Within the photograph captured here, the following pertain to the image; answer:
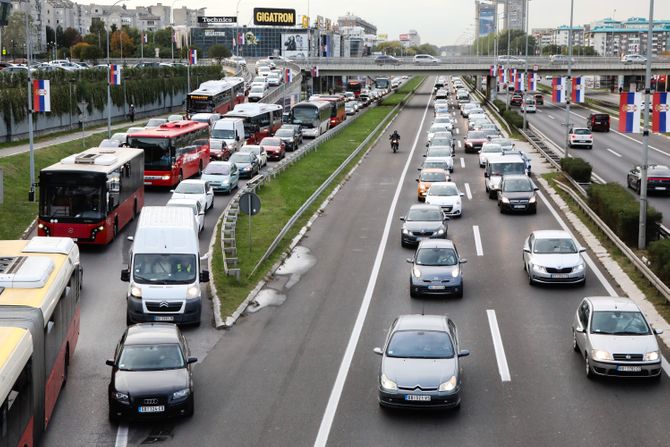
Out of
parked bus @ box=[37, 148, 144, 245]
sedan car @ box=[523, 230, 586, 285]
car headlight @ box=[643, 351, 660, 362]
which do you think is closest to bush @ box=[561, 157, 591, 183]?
sedan car @ box=[523, 230, 586, 285]

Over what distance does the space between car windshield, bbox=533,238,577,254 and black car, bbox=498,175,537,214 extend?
11.1m

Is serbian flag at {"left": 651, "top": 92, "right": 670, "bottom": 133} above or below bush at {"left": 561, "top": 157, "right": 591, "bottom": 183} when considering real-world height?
above

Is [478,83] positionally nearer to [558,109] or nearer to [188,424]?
[558,109]

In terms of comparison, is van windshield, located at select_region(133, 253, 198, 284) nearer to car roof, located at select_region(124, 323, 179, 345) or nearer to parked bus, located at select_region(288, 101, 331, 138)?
car roof, located at select_region(124, 323, 179, 345)

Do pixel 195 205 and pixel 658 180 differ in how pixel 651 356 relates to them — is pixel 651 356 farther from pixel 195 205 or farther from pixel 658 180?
pixel 658 180

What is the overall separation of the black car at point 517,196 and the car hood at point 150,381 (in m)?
25.0

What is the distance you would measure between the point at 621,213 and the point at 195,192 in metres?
17.3

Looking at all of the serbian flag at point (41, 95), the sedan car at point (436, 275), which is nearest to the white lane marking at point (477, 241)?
the sedan car at point (436, 275)

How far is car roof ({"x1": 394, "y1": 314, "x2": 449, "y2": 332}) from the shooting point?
67.1 feet

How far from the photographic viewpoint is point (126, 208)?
3728 centimetres

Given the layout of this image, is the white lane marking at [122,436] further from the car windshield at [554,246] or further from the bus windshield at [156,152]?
the bus windshield at [156,152]

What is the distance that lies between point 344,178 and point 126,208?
17834 millimetres

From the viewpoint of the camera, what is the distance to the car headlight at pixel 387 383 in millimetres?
18656

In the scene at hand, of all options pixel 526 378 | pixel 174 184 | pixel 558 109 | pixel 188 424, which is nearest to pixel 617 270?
pixel 526 378
